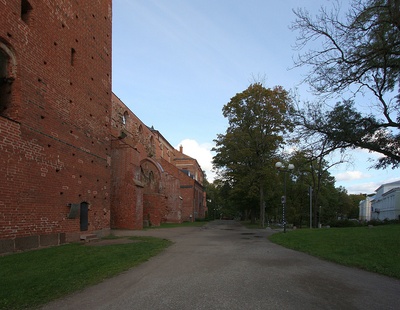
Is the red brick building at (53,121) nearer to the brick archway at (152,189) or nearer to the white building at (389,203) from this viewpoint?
the brick archway at (152,189)

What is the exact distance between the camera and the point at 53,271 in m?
8.09

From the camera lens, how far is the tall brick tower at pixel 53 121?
11.3 metres

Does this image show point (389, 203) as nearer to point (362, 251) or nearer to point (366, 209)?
point (366, 209)

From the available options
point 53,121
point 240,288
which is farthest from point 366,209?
point 240,288

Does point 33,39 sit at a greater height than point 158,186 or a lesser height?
greater

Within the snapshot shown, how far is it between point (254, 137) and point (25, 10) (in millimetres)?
28641

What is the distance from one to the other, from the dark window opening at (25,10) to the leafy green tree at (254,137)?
2750cm

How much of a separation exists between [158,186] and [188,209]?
19434mm

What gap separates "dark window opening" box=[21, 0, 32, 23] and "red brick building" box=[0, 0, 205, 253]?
0.12 ft

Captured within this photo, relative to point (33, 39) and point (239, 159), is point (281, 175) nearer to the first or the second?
point (239, 159)

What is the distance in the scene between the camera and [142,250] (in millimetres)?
A: 12320

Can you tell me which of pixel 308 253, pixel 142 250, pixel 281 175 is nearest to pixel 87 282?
pixel 142 250

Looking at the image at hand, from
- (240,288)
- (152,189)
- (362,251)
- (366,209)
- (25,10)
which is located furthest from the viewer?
(366,209)

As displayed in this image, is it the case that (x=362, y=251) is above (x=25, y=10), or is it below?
below
